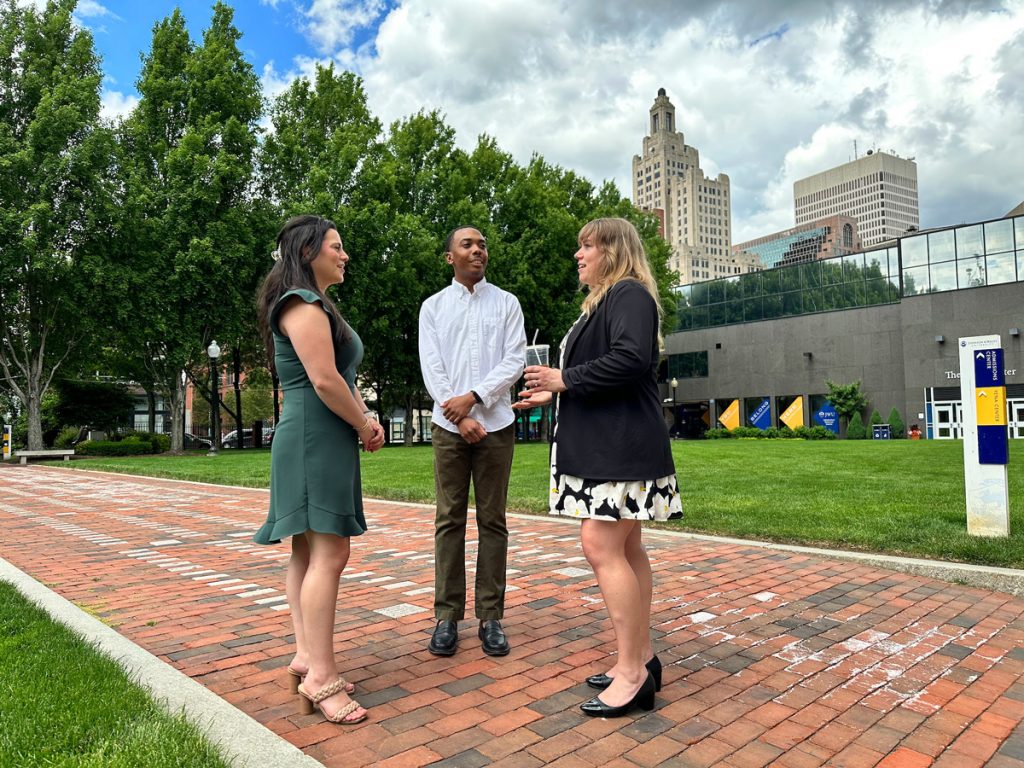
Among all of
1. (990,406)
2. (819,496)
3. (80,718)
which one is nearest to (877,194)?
(819,496)

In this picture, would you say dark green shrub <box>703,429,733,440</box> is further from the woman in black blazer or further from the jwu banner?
the woman in black blazer

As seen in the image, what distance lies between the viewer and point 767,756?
242 cm

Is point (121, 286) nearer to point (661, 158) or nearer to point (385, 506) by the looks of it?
point (385, 506)

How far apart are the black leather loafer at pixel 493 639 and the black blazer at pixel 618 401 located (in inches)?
41.3

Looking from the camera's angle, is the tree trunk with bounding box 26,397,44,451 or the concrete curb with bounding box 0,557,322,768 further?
the tree trunk with bounding box 26,397,44,451

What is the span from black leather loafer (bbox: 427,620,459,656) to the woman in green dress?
663mm

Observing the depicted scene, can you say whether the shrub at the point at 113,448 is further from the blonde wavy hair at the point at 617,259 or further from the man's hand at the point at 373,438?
the blonde wavy hair at the point at 617,259

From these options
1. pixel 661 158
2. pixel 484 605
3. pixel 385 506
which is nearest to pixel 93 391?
pixel 385 506

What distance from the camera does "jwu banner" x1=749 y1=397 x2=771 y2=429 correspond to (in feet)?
151

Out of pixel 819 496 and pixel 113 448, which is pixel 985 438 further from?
pixel 113 448

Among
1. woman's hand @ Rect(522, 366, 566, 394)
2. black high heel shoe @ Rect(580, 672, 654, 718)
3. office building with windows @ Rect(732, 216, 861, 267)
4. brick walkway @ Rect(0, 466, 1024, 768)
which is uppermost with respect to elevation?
office building with windows @ Rect(732, 216, 861, 267)

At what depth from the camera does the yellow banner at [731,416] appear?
48.1 m

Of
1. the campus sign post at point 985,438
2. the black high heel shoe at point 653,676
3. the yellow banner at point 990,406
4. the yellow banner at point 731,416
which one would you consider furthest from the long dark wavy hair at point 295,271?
the yellow banner at point 731,416

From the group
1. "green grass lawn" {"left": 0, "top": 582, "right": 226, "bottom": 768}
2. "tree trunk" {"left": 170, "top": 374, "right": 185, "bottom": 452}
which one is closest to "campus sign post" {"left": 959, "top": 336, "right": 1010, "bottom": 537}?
"green grass lawn" {"left": 0, "top": 582, "right": 226, "bottom": 768}
